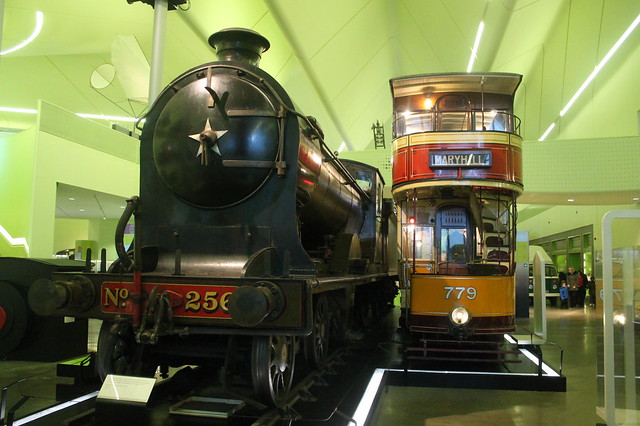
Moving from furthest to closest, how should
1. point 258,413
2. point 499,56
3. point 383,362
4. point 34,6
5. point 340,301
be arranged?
point 499,56, point 34,6, point 383,362, point 340,301, point 258,413

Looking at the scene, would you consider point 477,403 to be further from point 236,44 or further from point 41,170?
point 41,170

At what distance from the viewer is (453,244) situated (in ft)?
25.7

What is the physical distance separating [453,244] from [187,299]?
5.28 m

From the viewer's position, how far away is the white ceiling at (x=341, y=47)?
13.3 m

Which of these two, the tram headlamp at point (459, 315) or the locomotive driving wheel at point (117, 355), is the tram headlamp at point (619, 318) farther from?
the locomotive driving wheel at point (117, 355)

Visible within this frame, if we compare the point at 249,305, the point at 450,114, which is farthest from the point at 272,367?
the point at 450,114

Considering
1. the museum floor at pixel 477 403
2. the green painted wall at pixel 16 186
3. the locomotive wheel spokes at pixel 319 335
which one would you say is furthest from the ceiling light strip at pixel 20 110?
the locomotive wheel spokes at pixel 319 335

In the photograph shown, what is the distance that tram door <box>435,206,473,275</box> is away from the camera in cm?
777

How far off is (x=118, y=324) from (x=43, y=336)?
3.88m

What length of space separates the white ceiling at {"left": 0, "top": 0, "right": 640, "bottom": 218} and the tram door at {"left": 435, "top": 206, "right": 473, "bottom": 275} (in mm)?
7491

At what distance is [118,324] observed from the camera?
3.63m

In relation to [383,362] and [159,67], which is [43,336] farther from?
[159,67]

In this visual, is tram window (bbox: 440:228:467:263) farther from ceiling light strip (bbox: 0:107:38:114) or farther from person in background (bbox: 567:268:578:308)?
ceiling light strip (bbox: 0:107:38:114)

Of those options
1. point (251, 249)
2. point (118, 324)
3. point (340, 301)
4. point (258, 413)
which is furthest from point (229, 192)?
point (340, 301)
